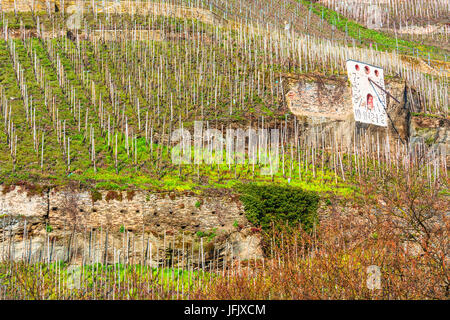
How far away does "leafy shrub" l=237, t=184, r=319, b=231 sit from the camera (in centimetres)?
2327

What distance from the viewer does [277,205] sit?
23.8 m

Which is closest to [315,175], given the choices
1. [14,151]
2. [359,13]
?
[14,151]

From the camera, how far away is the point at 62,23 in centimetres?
3912

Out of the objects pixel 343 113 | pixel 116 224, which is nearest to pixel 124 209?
pixel 116 224

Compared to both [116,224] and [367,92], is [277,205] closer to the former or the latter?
[116,224]

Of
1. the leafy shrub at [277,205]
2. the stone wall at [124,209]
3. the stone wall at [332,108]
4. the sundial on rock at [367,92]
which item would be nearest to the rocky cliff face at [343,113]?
the stone wall at [332,108]

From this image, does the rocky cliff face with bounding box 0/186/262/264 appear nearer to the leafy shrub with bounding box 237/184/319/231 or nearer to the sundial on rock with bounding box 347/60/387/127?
the leafy shrub with bounding box 237/184/319/231

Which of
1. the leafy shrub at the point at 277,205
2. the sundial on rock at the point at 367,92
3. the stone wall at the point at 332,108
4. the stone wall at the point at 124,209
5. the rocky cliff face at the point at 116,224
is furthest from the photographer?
the sundial on rock at the point at 367,92

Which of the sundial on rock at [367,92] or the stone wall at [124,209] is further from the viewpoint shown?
the sundial on rock at [367,92]

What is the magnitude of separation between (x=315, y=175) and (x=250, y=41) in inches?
577

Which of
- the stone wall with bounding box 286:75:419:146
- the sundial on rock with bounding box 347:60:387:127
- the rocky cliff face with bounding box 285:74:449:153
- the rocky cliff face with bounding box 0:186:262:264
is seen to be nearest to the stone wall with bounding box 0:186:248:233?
the rocky cliff face with bounding box 0:186:262:264

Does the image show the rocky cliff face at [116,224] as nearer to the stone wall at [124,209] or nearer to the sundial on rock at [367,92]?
the stone wall at [124,209]

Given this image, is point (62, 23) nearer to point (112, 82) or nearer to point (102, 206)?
point (112, 82)

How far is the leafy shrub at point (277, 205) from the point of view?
76.3 feet
